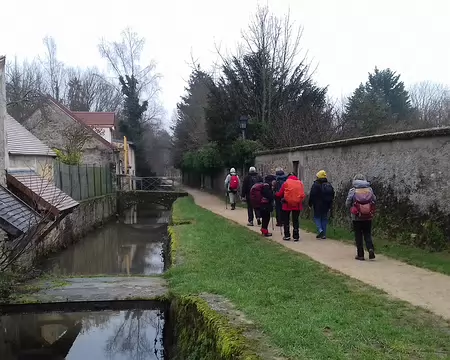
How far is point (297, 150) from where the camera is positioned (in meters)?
16.7

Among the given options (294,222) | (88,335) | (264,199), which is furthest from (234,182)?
(88,335)

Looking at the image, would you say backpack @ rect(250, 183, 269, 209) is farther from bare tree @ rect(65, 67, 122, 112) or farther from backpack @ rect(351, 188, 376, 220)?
bare tree @ rect(65, 67, 122, 112)

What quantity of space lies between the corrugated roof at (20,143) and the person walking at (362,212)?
9741 mm

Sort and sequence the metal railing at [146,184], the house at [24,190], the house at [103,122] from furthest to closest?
the house at [103,122], the metal railing at [146,184], the house at [24,190]

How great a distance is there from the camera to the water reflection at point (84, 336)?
7004mm

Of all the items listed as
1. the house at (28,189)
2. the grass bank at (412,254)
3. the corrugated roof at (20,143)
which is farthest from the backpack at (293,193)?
the corrugated roof at (20,143)

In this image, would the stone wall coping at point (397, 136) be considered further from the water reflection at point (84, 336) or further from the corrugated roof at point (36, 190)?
the corrugated roof at point (36, 190)

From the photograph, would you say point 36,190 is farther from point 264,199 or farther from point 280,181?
point 280,181

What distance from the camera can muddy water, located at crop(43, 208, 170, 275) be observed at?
13.7m

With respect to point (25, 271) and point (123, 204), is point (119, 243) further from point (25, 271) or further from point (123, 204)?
point (123, 204)

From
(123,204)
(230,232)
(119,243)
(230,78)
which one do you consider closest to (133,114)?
(123,204)

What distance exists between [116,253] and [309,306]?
503 inches

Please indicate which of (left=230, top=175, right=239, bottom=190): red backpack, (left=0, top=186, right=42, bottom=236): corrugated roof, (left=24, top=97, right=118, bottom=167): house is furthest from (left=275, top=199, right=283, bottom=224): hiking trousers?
(left=24, top=97, right=118, bottom=167): house

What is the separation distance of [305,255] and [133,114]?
1551 inches
